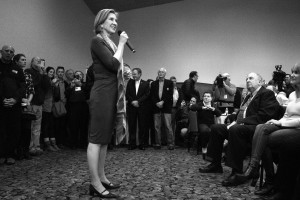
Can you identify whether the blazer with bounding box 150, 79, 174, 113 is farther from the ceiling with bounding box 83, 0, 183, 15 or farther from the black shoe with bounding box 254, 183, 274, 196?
the ceiling with bounding box 83, 0, 183, 15

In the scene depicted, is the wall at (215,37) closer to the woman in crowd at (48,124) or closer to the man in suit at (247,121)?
the woman in crowd at (48,124)

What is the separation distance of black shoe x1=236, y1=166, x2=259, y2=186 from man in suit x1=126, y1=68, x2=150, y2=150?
2689mm

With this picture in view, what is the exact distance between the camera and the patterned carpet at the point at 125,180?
222 centimetres

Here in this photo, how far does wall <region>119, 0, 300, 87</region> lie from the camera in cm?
728

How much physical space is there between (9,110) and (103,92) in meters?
1.83

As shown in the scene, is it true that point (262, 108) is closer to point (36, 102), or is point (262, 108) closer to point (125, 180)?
point (125, 180)

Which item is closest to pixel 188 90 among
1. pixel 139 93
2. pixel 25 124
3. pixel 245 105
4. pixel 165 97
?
pixel 165 97

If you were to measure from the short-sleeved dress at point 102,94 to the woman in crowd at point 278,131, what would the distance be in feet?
3.75

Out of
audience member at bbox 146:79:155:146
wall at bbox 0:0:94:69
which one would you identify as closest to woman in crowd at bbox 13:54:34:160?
wall at bbox 0:0:94:69

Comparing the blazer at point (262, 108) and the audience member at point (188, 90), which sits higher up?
the audience member at point (188, 90)

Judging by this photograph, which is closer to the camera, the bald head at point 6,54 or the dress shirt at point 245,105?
the dress shirt at point 245,105

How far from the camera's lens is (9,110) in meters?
3.40

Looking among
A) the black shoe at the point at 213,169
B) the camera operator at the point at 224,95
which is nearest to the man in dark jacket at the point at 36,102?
the black shoe at the point at 213,169

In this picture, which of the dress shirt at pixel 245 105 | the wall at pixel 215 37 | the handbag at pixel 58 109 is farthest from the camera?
the wall at pixel 215 37
